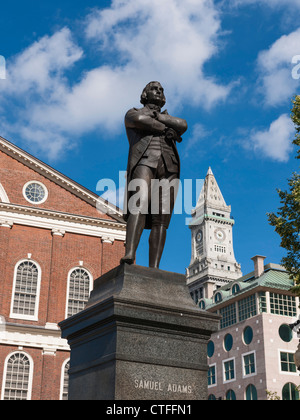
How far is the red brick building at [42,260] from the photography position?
98.1 ft

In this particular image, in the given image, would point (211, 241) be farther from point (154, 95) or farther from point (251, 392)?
point (154, 95)

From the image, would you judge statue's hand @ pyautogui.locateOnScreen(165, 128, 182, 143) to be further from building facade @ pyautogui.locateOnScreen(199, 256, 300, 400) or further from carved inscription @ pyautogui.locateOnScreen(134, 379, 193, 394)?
building facade @ pyautogui.locateOnScreen(199, 256, 300, 400)

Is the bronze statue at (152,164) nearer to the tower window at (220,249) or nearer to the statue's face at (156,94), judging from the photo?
the statue's face at (156,94)

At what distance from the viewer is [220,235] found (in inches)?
6078

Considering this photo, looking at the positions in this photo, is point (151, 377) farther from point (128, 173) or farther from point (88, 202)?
point (88, 202)

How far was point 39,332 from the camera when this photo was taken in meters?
30.7

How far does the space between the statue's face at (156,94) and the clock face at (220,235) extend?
14668 centimetres

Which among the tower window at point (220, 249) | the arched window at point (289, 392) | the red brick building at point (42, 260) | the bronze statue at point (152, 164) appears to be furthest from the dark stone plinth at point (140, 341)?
the tower window at point (220, 249)

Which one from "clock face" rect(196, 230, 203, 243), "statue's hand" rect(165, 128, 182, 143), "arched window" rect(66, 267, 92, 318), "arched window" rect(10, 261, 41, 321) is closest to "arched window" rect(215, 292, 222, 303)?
"arched window" rect(66, 267, 92, 318)

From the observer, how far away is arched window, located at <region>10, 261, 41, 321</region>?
101 ft

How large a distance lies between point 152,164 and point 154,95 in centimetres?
108

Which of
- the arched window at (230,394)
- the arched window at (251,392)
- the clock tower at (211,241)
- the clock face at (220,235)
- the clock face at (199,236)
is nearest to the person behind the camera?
the arched window at (251,392)

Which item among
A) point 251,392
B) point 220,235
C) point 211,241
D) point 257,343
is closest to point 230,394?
point 251,392
